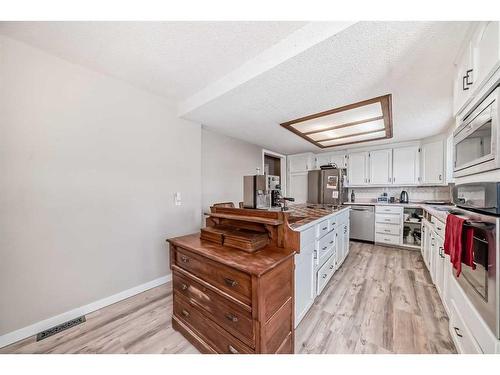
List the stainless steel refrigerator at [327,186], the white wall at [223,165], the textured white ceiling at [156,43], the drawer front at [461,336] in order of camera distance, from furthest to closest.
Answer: the stainless steel refrigerator at [327,186]
the white wall at [223,165]
the textured white ceiling at [156,43]
the drawer front at [461,336]

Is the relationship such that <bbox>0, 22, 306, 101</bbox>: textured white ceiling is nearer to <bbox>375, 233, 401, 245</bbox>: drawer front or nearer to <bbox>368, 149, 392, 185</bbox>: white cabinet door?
<bbox>368, 149, 392, 185</bbox>: white cabinet door

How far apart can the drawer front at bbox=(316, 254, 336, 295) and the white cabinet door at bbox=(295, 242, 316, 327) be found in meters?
0.17

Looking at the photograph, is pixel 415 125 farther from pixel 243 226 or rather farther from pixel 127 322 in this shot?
pixel 127 322

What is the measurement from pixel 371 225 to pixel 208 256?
3.94 m

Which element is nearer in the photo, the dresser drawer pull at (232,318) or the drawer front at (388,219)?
the dresser drawer pull at (232,318)

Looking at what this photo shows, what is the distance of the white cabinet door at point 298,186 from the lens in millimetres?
4809

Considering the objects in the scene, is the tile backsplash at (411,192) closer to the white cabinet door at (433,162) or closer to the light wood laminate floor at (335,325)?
the white cabinet door at (433,162)

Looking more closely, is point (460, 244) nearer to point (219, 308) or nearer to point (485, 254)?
point (485, 254)

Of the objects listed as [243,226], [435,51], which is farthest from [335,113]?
[243,226]

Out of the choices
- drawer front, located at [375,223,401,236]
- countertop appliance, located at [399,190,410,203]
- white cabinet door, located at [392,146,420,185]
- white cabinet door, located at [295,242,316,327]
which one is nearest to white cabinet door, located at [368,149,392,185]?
white cabinet door, located at [392,146,420,185]

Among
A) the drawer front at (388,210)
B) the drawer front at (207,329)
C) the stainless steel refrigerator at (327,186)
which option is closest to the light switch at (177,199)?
the drawer front at (207,329)

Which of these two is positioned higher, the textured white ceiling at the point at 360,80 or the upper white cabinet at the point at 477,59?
the textured white ceiling at the point at 360,80

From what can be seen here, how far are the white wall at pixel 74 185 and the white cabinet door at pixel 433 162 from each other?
457 cm
